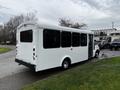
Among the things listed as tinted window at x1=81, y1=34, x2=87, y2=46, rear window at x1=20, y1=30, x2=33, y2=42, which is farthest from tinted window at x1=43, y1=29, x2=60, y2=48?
tinted window at x1=81, y1=34, x2=87, y2=46

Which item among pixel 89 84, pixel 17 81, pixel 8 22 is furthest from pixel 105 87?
pixel 8 22

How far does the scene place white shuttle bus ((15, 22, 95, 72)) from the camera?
7055 millimetres

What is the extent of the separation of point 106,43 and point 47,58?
2243 centimetres

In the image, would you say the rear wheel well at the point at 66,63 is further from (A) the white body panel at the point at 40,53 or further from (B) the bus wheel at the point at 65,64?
(A) the white body panel at the point at 40,53

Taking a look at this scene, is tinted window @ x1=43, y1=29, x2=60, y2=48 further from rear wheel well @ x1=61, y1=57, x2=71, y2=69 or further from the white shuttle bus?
rear wheel well @ x1=61, y1=57, x2=71, y2=69

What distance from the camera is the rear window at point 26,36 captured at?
24.4 ft

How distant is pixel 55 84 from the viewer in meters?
5.50

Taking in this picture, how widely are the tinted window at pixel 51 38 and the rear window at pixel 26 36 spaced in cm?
69

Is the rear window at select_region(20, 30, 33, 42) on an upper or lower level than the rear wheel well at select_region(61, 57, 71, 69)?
upper

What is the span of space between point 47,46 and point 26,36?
1330mm

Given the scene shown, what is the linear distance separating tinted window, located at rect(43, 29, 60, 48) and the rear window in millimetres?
687

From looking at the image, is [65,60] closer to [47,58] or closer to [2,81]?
[47,58]

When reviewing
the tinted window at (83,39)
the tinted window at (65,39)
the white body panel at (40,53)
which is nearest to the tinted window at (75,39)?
the white body panel at (40,53)

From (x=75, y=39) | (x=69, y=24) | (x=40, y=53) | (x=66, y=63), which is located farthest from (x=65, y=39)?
(x=69, y=24)
